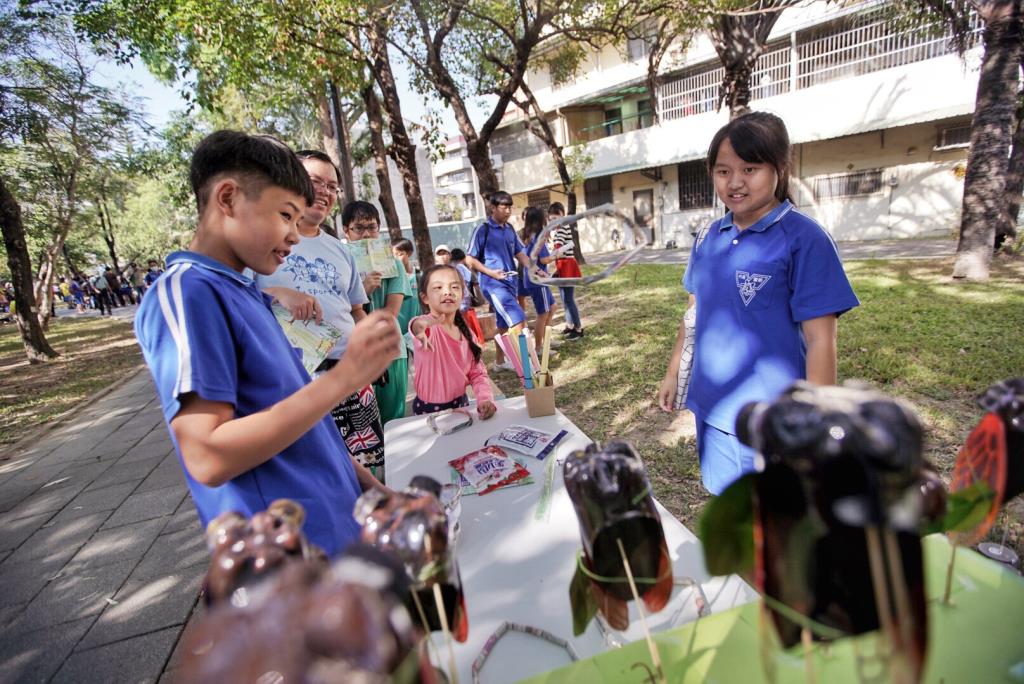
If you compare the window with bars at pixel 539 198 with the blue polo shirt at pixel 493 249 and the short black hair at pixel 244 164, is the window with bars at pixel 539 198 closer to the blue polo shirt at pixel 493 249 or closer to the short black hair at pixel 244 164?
the blue polo shirt at pixel 493 249

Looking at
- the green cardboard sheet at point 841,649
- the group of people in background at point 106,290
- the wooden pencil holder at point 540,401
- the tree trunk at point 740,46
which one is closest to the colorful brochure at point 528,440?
the wooden pencil holder at point 540,401

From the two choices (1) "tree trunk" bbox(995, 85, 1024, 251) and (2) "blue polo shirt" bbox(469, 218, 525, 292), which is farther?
(1) "tree trunk" bbox(995, 85, 1024, 251)

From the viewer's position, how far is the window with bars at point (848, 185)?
1365 centimetres

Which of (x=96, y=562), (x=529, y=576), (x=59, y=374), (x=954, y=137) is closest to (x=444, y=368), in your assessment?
(x=529, y=576)

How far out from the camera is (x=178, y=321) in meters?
0.89

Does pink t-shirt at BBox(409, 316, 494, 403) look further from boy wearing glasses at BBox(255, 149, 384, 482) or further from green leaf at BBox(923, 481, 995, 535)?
green leaf at BBox(923, 481, 995, 535)

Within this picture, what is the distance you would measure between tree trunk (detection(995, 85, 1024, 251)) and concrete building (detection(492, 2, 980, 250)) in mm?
2301

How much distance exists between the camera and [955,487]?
0.74m

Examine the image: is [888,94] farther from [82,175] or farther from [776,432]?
[82,175]

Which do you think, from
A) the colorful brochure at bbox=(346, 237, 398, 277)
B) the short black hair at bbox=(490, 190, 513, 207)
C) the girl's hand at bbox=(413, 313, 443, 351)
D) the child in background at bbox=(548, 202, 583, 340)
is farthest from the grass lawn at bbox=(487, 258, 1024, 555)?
the colorful brochure at bbox=(346, 237, 398, 277)

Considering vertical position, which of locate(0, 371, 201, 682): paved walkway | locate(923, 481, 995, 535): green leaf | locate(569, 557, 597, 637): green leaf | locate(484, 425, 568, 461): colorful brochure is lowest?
locate(0, 371, 201, 682): paved walkway

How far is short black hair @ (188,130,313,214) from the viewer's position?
3.37 ft

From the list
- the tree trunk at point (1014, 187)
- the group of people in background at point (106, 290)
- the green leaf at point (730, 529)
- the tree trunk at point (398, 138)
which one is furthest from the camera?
the group of people in background at point (106, 290)

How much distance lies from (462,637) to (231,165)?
0.96 meters
